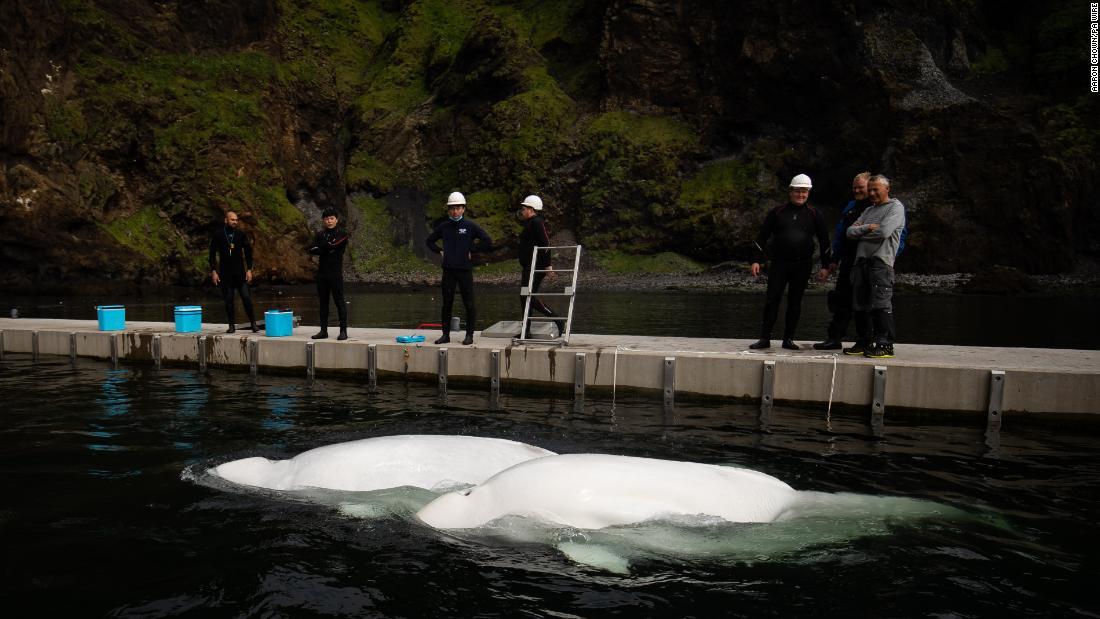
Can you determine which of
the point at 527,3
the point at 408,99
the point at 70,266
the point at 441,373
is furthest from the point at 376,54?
the point at 441,373

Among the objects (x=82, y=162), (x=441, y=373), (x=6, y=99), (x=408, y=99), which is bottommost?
(x=441, y=373)

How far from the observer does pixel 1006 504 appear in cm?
620

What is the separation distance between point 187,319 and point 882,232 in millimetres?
13202

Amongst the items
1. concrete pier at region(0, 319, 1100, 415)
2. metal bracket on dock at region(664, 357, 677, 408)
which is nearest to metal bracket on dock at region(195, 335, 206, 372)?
concrete pier at region(0, 319, 1100, 415)

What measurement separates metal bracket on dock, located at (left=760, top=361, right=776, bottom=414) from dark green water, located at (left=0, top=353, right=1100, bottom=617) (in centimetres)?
56

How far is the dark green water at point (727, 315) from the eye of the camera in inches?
882

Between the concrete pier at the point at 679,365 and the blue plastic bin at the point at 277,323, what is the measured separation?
0.30m

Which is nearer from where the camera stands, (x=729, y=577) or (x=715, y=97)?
(x=729, y=577)

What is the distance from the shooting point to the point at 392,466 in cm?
610

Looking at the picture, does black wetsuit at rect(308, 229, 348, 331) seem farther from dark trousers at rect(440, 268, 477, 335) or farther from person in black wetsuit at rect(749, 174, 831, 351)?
person in black wetsuit at rect(749, 174, 831, 351)

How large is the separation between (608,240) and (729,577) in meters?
72.9

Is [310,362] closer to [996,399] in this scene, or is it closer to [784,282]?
[784,282]

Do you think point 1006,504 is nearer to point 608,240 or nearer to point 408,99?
point 608,240

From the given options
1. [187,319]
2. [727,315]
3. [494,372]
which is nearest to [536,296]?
[494,372]
